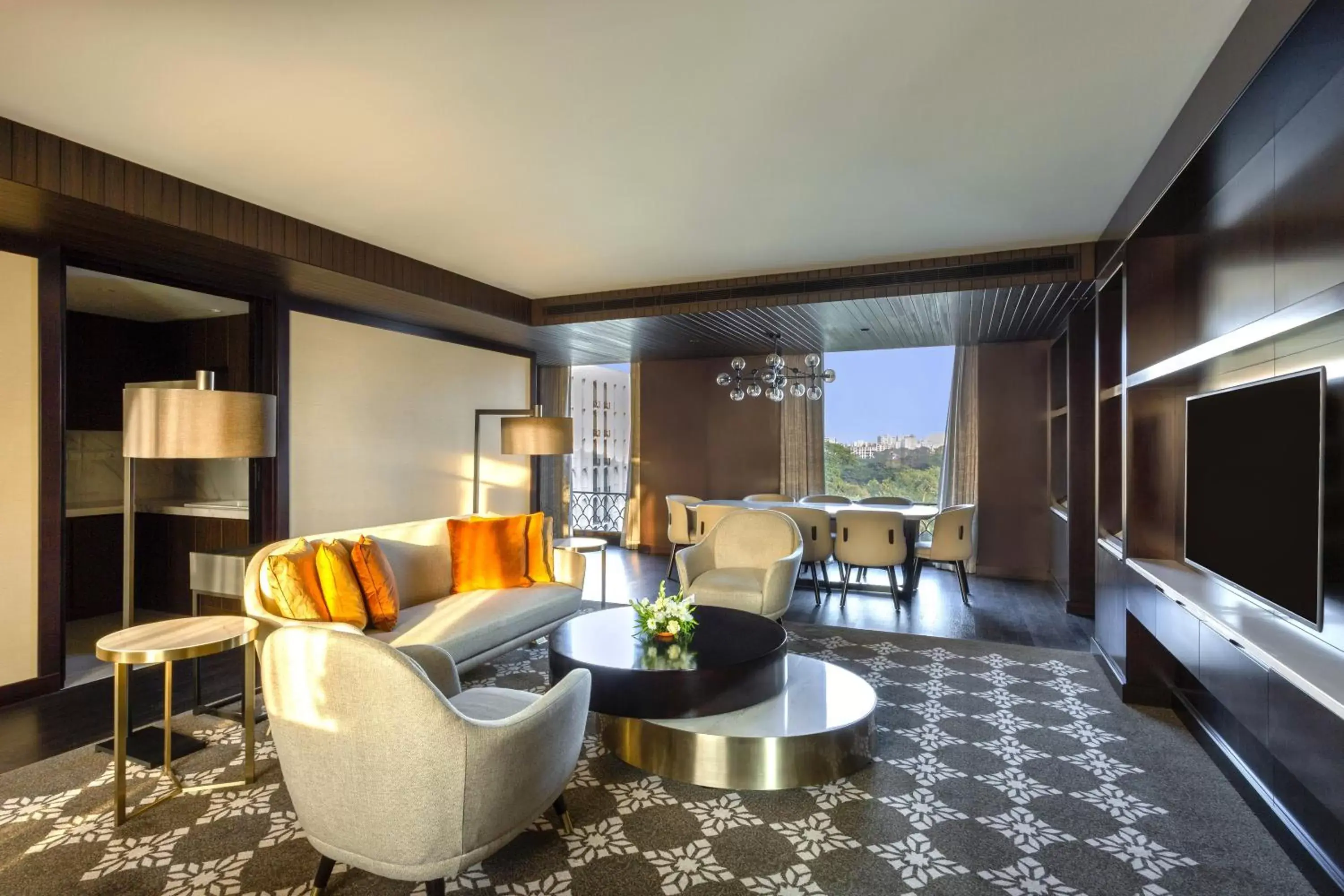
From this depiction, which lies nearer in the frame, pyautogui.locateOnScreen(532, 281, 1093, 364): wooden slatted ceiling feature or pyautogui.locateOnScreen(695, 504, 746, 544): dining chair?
pyautogui.locateOnScreen(532, 281, 1093, 364): wooden slatted ceiling feature

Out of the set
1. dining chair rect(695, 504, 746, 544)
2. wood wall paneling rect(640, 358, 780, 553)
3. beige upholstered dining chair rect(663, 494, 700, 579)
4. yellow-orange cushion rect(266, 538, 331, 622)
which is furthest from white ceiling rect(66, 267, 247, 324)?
wood wall paneling rect(640, 358, 780, 553)

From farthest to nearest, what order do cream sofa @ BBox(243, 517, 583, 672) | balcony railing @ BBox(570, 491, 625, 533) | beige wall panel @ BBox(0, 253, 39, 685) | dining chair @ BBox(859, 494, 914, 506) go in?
balcony railing @ BBox(570, 491, 625, 533)
dining chair @ BBox(859, 494, 914, 506)
beige wall panel @ BBox(0, 253, 39, 685)
cream sofa @ BBox(243, 517, 583, 672)

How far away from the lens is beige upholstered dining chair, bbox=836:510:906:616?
5520 mm

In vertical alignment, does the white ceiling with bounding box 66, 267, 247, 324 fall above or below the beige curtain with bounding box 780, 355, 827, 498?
above

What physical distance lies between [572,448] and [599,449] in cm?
532

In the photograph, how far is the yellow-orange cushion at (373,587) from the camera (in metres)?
3.23

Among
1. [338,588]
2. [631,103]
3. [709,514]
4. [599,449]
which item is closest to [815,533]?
[709,514]

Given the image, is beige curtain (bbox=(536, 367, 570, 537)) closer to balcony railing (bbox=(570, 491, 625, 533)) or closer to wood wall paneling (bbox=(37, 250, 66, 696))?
balcony railing (bbox=(570, 491, 625, 533))

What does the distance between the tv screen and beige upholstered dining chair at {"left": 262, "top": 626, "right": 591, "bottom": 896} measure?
2.19 metres

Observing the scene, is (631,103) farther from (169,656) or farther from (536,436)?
(536,436)

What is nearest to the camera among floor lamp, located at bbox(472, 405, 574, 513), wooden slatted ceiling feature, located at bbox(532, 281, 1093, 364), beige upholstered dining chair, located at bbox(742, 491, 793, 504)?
floor lamp, located at bbox(472, 405, 574, 513)

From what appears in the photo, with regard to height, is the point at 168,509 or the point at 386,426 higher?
the point at 386,426

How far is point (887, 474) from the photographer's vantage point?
8016 mm

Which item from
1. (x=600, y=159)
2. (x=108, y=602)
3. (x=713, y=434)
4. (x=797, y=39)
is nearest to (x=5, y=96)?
(x=600, y=159)
